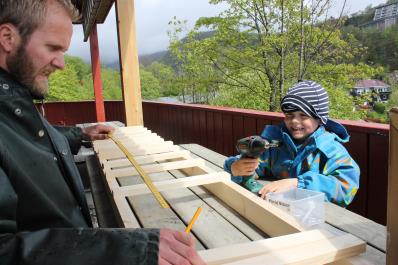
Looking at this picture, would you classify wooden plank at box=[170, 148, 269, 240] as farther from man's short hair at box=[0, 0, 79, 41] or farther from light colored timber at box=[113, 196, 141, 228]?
man's short hair at box=[0, 0, 79, 41]

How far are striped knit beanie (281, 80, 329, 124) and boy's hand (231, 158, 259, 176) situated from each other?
1.70 feet

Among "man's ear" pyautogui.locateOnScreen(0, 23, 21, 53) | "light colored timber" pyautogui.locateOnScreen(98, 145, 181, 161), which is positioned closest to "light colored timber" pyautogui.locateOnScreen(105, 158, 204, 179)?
"light colored timber" pyautogui.locateOnScreen(98, 145, 181, 161)

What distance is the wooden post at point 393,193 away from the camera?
72cm

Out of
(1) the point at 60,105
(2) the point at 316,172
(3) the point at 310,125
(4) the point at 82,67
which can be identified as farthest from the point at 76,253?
(4) the point at 82,67

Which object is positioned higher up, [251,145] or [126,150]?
[251,145]

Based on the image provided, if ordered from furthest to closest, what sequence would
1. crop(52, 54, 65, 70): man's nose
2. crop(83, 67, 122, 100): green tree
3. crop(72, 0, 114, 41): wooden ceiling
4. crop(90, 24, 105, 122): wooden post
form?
crop(83, 67, 122, 100): green tree
crop(90, 24, 105, 122): wooden post
crop(72, 0, 114, 41): wooden ceiling
crop(52, 54, 65, 70): man's nose

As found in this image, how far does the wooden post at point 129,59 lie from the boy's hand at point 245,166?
3041mm

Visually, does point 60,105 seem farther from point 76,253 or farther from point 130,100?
point 76,253

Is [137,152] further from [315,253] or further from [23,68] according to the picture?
[315,253]

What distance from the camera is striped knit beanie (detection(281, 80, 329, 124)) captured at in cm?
221

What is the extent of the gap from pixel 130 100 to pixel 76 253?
418 cm

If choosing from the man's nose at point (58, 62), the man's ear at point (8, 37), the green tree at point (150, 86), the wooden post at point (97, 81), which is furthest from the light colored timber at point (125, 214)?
the green tree at point (150, 86)

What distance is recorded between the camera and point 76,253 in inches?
27.5

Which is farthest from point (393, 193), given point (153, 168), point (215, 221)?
point (153, 168)
